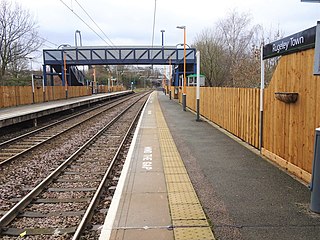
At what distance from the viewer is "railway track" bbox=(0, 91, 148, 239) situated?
14.2 feet

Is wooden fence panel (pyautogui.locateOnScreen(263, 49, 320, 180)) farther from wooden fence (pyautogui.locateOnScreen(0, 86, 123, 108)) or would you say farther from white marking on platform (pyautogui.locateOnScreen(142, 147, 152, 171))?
wooden fence (pyautogui.locateOnScreen(0, 86, 123, 108))

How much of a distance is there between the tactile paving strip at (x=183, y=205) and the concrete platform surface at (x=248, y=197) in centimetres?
12

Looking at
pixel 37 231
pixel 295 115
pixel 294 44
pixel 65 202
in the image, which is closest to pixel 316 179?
pixel 295 115

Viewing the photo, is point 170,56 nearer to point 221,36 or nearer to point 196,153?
point 221,36

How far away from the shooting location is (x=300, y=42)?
18.4 feet

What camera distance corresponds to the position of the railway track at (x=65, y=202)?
432 cm

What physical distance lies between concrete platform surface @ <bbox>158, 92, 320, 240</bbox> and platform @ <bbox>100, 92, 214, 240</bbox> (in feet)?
0.65

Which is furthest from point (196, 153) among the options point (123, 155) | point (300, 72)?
point (300, 72)

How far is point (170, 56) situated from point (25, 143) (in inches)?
1293

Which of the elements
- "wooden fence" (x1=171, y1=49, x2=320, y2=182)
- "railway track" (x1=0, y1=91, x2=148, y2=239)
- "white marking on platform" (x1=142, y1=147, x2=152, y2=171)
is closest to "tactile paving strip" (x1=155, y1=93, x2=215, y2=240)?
"white marking on platform" (x1=142, y1=147, x2=152, y2=171)

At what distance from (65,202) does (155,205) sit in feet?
5.62

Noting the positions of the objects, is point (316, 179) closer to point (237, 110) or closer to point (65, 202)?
point (65, 202)

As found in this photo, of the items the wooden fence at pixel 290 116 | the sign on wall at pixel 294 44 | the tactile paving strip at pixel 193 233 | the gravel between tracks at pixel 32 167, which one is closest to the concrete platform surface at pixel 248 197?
the tactile paving strip at pixel 193 233

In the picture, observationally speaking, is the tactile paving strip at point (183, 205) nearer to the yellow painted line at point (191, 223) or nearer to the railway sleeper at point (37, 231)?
the yellow painted line at point (191, 223)
